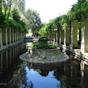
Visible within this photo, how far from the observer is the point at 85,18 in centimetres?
2317

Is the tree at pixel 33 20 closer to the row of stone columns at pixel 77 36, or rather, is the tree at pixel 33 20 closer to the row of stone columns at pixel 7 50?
the row of stone columns at pixel 7 50

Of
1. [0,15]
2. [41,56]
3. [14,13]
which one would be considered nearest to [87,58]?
[41,56]

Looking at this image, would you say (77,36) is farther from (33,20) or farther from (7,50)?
(33,20)

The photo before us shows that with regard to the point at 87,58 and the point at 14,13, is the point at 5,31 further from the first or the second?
the point at 87,58

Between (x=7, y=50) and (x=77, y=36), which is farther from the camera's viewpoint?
(x=77, y=36)

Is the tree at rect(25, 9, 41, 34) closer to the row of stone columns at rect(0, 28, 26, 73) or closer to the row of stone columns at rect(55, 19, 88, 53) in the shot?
the row of stone columns at rect(0, 28, 26, 73)

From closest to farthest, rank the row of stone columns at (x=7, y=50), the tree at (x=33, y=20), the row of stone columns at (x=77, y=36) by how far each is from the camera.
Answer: the row of stone columns at (x=7, y=50) < the row of stone columns at (x=77, y=36) < the tree at (x=33, y=20)

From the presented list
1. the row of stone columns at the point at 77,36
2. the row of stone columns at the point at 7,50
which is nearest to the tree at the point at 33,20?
the row of stone columns at the point at 7,50

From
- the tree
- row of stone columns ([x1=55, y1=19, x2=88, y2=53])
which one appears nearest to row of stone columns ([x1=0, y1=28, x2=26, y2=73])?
row of stone columns ([x1=55, y1=19, x2=88, y2=53])

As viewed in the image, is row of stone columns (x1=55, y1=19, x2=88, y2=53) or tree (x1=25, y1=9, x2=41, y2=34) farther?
tree (x1=25, y1=9, x2=41, y2=34)

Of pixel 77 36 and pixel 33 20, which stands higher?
pixel 33 20

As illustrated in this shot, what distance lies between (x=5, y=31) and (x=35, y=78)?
25.3 meters

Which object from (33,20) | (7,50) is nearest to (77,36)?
(7,50)

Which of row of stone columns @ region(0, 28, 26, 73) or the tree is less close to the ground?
the tree
